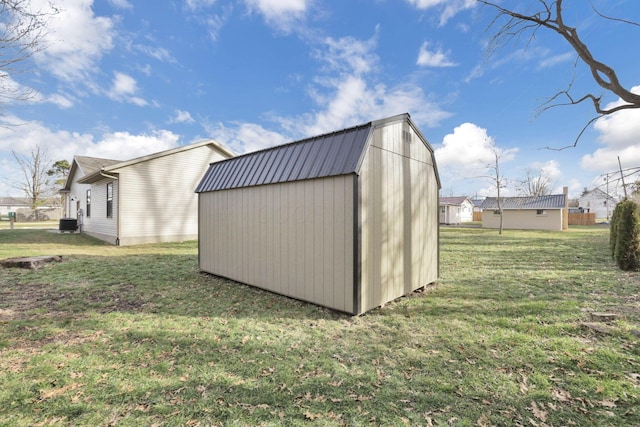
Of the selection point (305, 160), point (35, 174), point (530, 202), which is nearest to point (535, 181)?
point (530, 202)

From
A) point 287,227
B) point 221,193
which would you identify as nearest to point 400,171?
point 287,227

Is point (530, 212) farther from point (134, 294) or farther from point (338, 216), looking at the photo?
point (134, 294)

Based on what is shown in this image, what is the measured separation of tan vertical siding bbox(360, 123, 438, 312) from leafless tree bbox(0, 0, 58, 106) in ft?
21.6

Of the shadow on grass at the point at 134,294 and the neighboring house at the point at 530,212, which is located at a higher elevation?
the neighboring house at the point at 530,212

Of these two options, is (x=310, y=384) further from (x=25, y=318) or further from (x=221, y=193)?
(x=221, y=193)

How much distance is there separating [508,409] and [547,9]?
5.76m

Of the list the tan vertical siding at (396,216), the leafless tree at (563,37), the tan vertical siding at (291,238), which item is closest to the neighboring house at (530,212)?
the tan vertical siding at (396,216)

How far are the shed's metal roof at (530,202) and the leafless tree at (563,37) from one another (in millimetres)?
25602

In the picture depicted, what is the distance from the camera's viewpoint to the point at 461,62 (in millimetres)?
9930

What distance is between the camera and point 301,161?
16.0ft

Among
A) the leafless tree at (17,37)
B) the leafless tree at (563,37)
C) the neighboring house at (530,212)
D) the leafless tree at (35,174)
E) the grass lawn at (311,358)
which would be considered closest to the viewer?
the grass lawn at (311,358)

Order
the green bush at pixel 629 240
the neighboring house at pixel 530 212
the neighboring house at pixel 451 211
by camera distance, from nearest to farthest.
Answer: the green bush at pixel 629 240, the neighboring house at pixel 530 212, the neighboring house at pixel 451 211

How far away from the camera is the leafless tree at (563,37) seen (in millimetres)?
3691

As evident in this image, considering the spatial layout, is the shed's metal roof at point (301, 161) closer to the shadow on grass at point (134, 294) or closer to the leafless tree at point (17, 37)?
the shadow on grass at point (134, 294)
